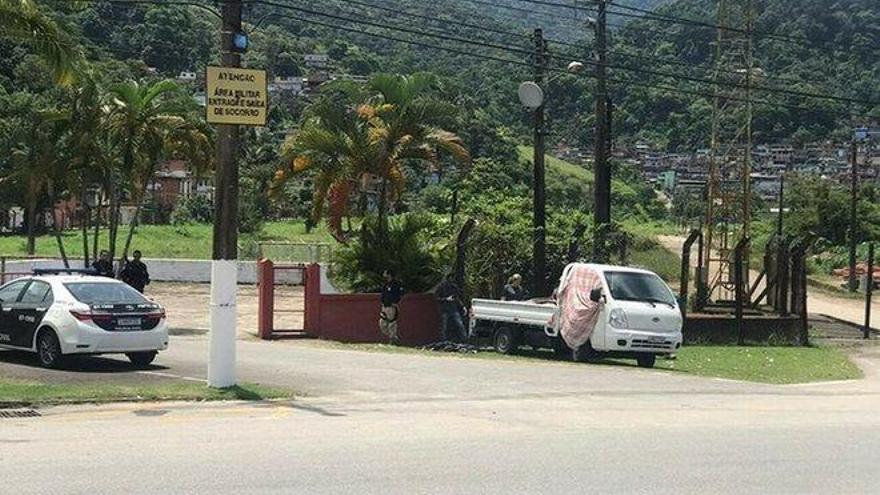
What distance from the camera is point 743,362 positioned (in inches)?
998

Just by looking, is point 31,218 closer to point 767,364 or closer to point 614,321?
point 614,321

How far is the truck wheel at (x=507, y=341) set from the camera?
80.4 ft

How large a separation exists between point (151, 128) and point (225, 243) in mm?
14086

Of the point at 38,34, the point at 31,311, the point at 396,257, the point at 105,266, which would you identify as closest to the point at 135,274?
the point at 105,266

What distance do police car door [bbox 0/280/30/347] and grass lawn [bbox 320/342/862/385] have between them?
24.8ft

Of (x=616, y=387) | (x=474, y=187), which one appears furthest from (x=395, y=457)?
(x=474, y=187)

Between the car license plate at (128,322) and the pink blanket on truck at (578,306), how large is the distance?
8486mm

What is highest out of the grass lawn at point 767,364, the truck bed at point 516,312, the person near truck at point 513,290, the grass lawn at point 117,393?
the person near truck at point 513,290

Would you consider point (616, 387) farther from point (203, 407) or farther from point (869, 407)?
point (203, 407)

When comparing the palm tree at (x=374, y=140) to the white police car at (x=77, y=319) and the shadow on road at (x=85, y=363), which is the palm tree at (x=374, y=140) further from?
the white police car at (x=77, y=319)

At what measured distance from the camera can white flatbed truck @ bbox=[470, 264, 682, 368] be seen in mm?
22172

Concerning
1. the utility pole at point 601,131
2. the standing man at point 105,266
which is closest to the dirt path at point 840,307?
the utility pole at point 601,131

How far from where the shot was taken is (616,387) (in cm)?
1833

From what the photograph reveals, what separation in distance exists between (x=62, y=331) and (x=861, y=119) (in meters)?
105
